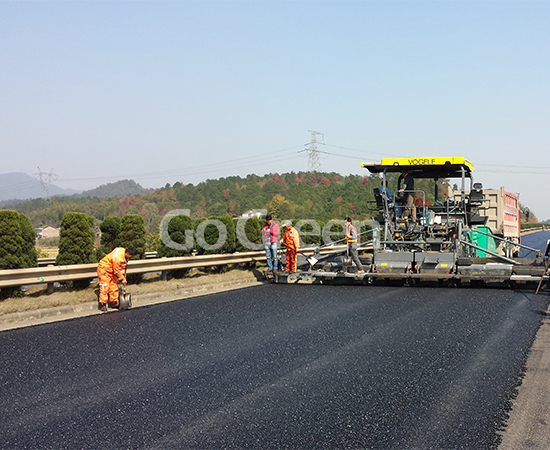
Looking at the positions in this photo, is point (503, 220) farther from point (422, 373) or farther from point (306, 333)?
point (422, 373)

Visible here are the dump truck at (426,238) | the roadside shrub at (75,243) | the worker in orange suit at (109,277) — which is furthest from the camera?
the dump truck at (426,238)

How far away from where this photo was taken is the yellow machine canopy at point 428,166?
1246cm

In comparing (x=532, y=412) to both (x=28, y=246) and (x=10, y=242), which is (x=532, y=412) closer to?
(x=10, y=242)

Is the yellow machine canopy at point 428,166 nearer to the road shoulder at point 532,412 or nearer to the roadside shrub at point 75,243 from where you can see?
the roadside shrub at point 75,243

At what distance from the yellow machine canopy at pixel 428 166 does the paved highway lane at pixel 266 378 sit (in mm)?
4563

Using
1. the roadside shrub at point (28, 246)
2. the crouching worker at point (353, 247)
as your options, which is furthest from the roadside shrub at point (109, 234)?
the crouching worker at point (353, 247)

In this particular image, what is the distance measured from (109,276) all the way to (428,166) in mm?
7607

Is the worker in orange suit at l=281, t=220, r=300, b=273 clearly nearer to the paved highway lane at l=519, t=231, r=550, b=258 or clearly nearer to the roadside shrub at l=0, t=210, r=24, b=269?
the roadside shrub at l=0, t=210, r=24, b=269

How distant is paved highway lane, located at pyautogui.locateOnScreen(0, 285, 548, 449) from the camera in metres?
3.82

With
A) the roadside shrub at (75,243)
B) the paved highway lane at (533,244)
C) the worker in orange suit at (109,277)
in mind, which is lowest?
the paved highway lane at (533,244)

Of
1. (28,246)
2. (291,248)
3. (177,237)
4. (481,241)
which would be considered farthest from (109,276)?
(481,241)

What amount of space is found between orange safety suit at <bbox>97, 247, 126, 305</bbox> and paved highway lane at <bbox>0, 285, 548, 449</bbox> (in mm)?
527

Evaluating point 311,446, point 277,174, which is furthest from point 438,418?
point 277,174

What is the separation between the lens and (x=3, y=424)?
4039 millimetres
